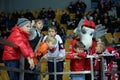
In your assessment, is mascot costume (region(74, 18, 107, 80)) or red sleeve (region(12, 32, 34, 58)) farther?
mascot costume (region(74, 18, 107, 80))

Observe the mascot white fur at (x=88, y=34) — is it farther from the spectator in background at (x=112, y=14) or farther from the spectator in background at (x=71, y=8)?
the spectator in background at (x=71, y=8)

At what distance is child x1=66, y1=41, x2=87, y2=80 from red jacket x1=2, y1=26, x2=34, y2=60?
1505mm

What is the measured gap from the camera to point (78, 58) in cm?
562

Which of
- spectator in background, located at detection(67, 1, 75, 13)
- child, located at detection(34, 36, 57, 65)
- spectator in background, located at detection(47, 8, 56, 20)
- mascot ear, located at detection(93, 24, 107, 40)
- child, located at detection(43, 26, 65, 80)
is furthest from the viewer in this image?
spectator in background, located at detection(67, 1, 75, 13)

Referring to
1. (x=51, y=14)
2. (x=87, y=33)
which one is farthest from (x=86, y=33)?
(x=51, y=14)

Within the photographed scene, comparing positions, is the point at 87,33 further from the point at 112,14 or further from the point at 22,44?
the point at 112,14

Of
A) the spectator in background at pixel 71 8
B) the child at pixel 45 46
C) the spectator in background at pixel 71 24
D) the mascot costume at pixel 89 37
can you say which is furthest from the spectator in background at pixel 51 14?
the child at pixel 45 46

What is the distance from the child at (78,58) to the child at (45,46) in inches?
15.3

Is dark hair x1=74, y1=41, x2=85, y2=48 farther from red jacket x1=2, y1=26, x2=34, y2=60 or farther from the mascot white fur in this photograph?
red jacket x1=2, y1=26, x2=34, y2=60

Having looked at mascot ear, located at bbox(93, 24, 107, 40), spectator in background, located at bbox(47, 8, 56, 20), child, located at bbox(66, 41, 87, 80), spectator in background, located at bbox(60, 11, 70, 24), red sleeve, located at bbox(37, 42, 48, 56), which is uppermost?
spectator in background, located at bbox(47, 8, 56, 20)

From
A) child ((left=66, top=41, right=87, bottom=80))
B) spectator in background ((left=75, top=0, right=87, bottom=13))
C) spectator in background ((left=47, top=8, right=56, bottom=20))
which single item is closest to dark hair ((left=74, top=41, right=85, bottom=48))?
child ((left=66, top=41, right=87, bottom=80))

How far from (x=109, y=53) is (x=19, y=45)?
2407mm

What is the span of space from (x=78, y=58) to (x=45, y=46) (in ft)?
2.42

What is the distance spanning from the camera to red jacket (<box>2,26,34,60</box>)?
160 inches
